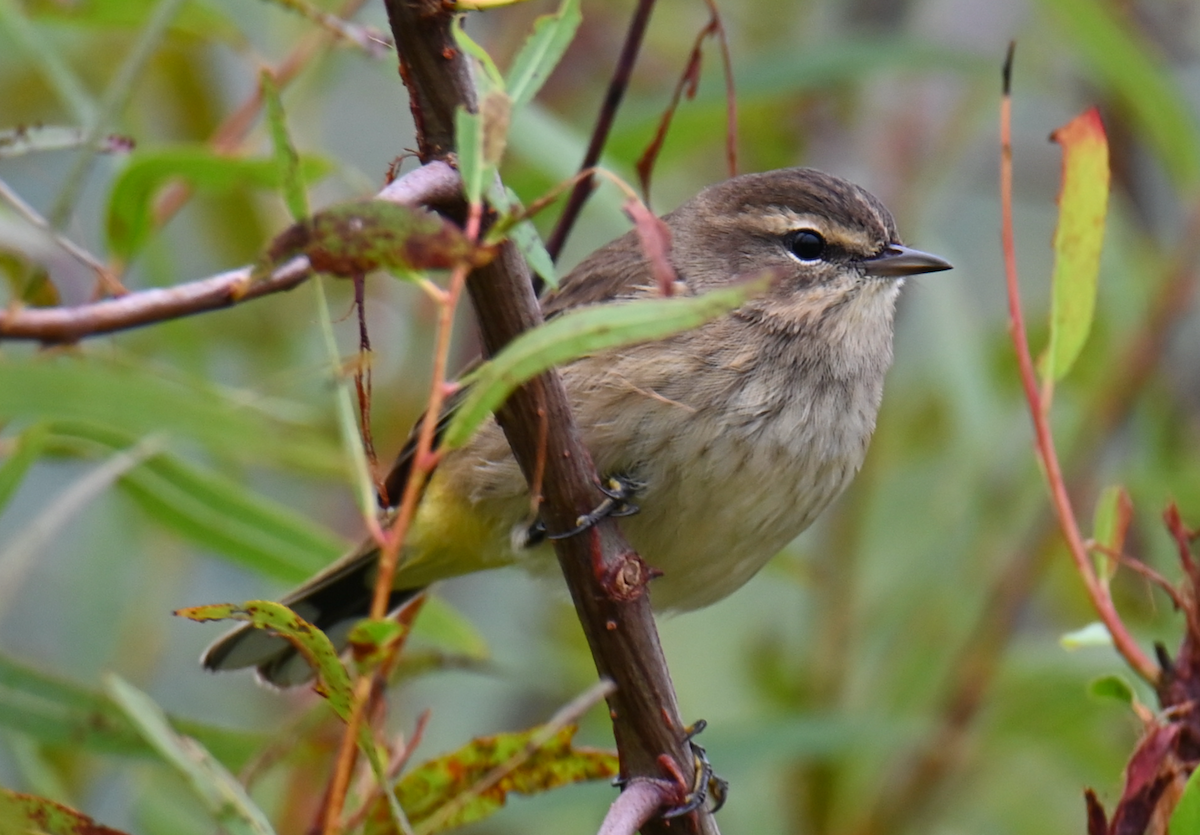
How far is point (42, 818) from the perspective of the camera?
1843mm

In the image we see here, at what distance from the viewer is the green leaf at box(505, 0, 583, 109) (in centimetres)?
189

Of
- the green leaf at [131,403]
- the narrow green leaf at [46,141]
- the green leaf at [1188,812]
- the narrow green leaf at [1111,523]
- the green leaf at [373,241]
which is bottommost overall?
the green leaf at [1188,812]

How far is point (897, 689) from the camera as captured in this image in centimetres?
439

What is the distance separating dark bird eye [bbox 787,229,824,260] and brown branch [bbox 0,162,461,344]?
2.12 metres

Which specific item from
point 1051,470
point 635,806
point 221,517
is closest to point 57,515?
point 221,517

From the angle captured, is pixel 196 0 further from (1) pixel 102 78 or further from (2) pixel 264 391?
(1) pixel 102 78

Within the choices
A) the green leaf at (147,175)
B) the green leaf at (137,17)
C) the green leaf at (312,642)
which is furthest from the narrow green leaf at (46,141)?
the green leaf at (137,17)

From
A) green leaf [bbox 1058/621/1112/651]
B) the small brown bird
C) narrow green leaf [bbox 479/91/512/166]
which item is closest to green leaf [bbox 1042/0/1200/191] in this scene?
the small brown bird

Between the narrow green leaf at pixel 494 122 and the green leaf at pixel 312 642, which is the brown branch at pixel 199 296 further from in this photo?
the green leaf at pixel 312 642

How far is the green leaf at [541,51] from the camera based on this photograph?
1.89 m

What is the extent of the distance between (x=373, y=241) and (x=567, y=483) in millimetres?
626

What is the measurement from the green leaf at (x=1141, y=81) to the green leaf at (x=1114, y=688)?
235cm

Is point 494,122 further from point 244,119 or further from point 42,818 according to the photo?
point 244,119

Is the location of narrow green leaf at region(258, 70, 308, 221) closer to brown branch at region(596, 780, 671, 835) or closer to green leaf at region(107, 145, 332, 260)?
brown branch at region(596, 780, 671, 835)
